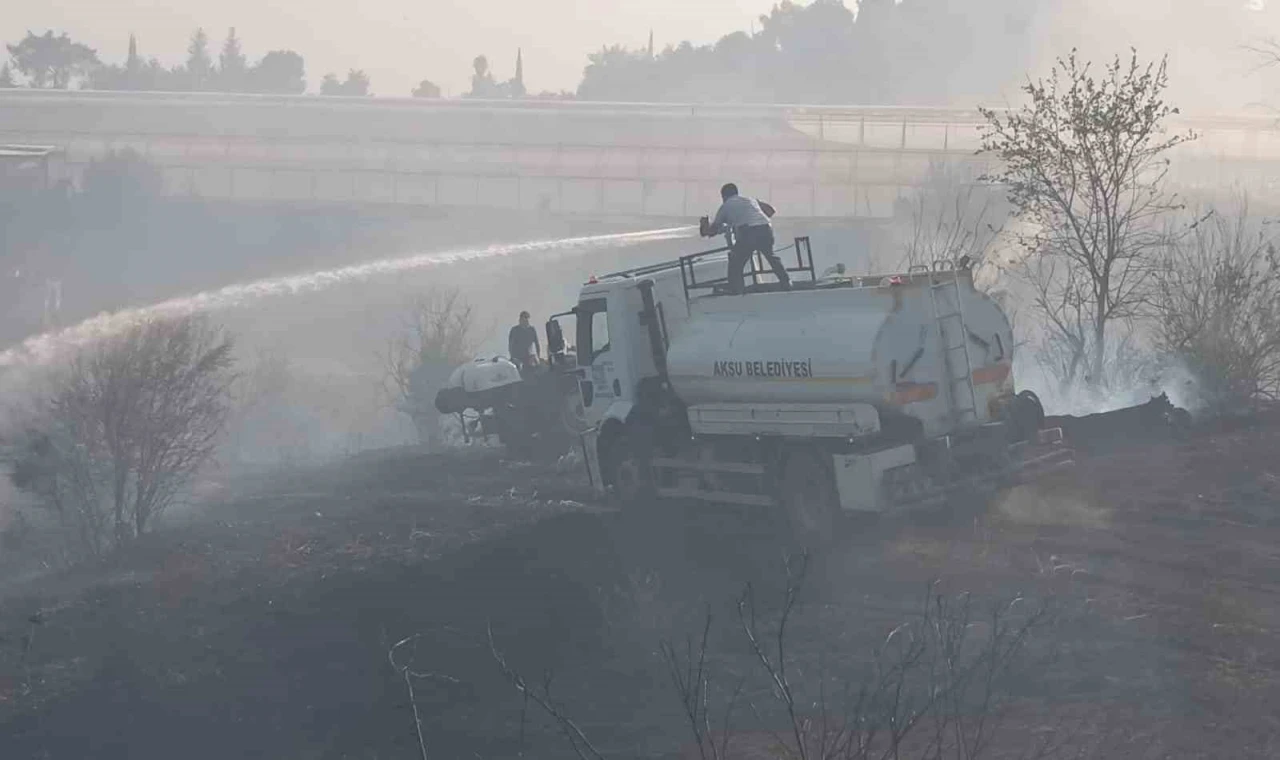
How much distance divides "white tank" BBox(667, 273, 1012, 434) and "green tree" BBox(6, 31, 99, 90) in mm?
113678

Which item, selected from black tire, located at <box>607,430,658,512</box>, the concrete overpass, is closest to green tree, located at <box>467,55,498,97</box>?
the concrete overpass

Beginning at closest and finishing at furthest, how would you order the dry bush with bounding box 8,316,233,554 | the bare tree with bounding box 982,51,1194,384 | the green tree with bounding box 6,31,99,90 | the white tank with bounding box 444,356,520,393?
the bare tree with bounding box 982,51,1194,384
the dry bush with bounding box 8,316,233,554
the white tank with bounding box 444,356,520,393
the green tree with bounding box 6,31,99,90

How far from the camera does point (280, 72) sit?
137 meters

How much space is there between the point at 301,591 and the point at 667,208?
45.0m

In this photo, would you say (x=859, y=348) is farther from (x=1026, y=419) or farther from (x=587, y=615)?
(x=587, y=615)

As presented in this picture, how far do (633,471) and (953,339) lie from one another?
4600 mm

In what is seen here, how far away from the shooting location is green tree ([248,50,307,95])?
444 feet

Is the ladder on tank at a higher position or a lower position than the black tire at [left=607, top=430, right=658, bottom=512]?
higher

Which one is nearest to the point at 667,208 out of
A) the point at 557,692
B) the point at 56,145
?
the point at 56,145

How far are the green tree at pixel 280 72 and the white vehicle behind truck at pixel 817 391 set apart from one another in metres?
124

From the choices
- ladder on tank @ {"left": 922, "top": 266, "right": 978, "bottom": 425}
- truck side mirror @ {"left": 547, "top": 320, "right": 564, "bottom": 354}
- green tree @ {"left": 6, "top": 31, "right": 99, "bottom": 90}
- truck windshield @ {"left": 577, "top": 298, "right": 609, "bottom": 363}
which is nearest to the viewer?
ladder on tank @ {"left": 922, "top": 266, "right": 978, "bottom": 425}

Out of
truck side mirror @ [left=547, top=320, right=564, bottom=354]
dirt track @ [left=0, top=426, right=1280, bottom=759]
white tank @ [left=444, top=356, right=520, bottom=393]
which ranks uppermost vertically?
truck side mirror @ [left=547, top=320, right=564, bottom=354]

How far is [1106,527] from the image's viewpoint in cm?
1445

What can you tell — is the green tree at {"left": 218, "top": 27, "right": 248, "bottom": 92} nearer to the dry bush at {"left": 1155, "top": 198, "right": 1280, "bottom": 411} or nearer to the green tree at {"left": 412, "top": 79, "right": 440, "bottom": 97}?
the green tree at {"left": 412, "top": 79, "right": 440, "bottom": 97}
